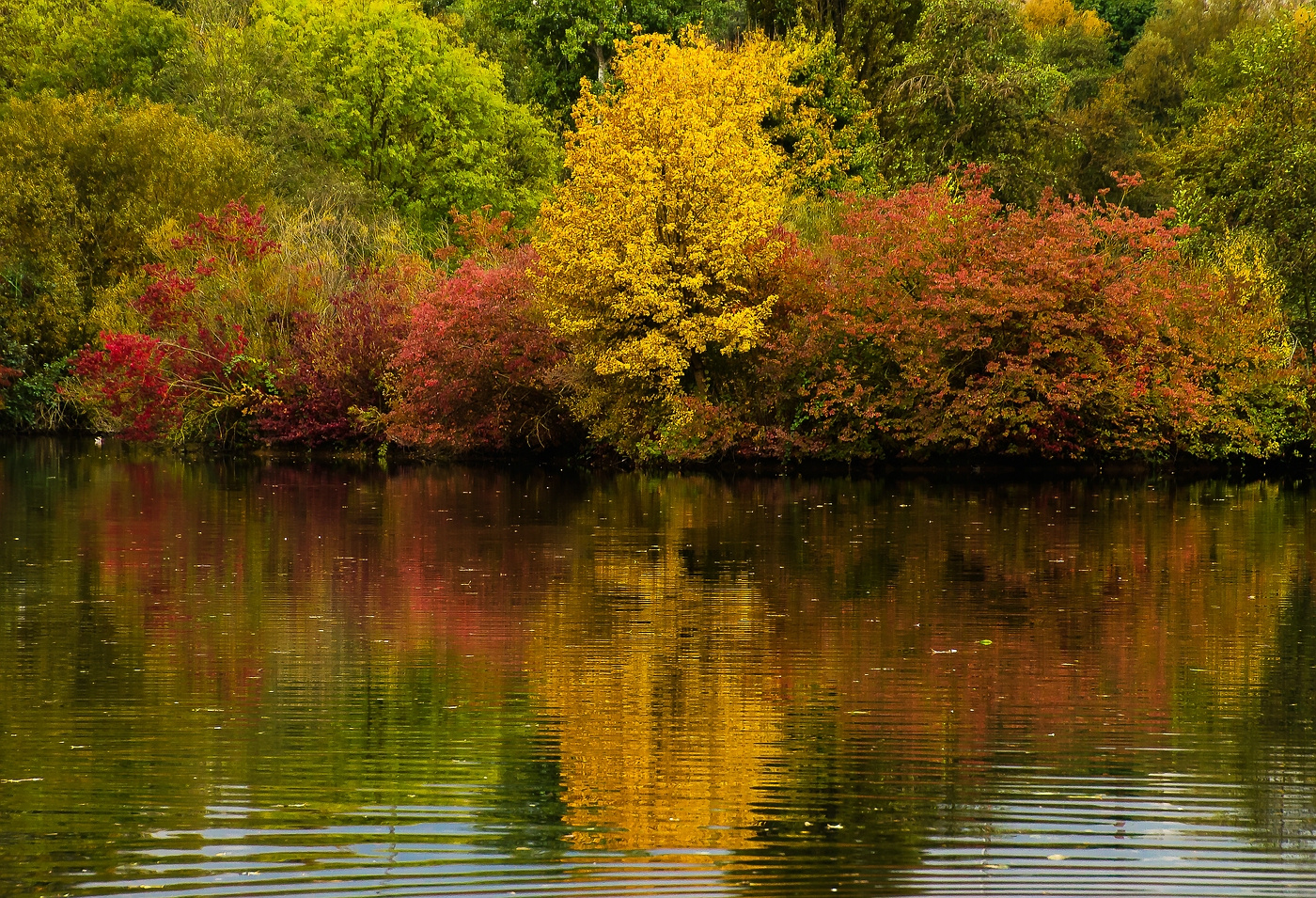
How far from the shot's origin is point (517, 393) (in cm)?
3578

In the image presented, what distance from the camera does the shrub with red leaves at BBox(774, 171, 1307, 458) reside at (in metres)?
31.5

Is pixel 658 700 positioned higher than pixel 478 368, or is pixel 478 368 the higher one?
pixel 478 368

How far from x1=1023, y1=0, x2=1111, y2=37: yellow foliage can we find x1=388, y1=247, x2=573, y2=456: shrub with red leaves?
4673cm

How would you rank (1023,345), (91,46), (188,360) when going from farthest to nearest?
(91,46) → (188,360) → (1023,345)

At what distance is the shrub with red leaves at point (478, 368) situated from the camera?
1374 inches

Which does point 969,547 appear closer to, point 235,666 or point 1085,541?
point 1085,541

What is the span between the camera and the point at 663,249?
32.7 metres

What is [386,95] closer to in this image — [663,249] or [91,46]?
[91,46]

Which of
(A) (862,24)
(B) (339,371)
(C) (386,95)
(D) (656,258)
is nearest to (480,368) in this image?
(B) (339,371)

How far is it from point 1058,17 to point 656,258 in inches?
2261

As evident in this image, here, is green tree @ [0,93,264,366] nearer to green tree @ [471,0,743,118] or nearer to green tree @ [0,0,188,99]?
green tree @ [0,0,188,99]

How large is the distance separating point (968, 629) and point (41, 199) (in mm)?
38604

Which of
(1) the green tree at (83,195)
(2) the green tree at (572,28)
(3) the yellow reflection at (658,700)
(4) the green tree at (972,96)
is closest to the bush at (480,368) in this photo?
(4) the green tree at (972,96)

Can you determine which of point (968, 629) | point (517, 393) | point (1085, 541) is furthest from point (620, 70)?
point (968, 629)
